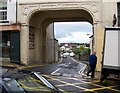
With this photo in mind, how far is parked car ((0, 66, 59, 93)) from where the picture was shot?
465 centimetres

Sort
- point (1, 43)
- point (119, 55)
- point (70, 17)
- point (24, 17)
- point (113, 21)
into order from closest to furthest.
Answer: point (119, 55), point (113, 21), point (24, 17), point (1, 43), point (70, 17)

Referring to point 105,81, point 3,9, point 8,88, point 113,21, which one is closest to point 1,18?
point 3,9

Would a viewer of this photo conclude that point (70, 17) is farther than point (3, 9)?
Yes

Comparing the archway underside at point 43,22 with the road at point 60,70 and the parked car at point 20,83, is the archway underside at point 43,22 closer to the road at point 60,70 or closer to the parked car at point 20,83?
→ the road at point 60,70

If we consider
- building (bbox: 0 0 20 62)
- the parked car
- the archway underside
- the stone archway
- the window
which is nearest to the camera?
the parked car

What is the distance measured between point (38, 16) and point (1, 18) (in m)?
4.23

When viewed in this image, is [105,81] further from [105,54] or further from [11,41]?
[11,41]

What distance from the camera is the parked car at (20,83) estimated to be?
4.65m

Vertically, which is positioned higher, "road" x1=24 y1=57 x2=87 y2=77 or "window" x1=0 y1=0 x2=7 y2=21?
"window" x1=0 y1=0 x2=7 y2=21

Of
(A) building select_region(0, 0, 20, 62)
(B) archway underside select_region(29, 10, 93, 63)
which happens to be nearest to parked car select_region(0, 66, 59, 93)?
(A) building select_region(0, 0, 20, 62)

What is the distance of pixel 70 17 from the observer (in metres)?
31.9

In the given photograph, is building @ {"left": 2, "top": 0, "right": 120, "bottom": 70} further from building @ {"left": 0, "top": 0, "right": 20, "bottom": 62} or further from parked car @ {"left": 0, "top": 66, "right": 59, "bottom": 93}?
parked car @ {"left": 0, "top": 66, "right": 59, "bottom": 93}

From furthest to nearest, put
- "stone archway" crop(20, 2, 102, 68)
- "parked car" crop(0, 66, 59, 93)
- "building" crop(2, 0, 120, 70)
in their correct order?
"stone archway" crop(20, 2, 102, 68) → "building" crop(2, 0, 120, 70) → "parked car" crop(0, 66, 59, 93)

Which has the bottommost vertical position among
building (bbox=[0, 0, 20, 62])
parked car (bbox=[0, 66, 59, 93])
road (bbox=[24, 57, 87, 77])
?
road (bbox=[24, 57, 87, 77])
